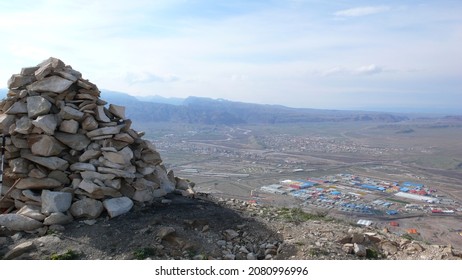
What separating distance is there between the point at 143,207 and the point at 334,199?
114 ft

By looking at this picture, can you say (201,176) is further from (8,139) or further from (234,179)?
(8,139)

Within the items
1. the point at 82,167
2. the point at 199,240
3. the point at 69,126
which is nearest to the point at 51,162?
the point at 82,167

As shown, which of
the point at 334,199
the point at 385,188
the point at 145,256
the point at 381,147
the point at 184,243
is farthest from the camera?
the point at 381,147

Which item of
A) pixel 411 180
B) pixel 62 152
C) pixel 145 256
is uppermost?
pixel 62 152

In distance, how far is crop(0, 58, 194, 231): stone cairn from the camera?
9758 millimetres

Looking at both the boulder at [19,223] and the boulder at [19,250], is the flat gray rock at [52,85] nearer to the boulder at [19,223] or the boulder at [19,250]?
the boulder at [19,223]

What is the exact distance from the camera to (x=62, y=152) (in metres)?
10.7

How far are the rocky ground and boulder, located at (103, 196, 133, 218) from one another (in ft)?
0.43

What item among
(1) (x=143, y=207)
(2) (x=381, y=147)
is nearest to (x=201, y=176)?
(1) (x=143, y=207)

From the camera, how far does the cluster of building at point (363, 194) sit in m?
38.9

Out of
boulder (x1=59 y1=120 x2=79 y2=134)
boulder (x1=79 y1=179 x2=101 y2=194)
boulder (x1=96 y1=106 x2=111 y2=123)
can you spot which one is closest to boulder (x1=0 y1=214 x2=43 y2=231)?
boulder (x1=79 y1=179 x2=101 y2=194)

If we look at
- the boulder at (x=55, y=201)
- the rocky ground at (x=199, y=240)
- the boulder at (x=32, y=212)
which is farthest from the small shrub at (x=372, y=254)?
the boulder at (x=32, y=212)

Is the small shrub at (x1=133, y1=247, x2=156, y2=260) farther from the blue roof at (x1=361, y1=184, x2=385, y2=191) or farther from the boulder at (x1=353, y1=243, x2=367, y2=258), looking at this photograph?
the blue roof at (x1=361, y1=184, x2=385, y2=191)

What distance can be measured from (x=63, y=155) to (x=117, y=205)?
7.02 ft
